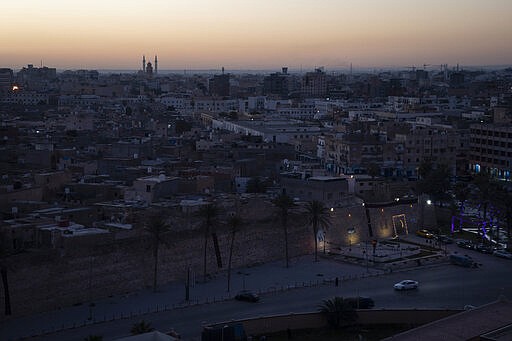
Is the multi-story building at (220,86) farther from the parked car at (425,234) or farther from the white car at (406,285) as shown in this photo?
the white car at (406,285)

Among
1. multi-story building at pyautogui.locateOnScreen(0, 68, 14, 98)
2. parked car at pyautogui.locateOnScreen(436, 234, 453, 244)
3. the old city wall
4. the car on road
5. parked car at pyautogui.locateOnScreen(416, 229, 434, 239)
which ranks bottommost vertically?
parked car at pyautogui.locateOnScreen(416, 229, 434, 239)

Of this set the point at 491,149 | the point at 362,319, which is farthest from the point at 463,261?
the point at 491,149

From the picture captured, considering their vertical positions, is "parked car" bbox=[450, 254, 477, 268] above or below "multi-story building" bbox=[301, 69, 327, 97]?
below

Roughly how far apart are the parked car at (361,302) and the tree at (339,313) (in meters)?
0.34

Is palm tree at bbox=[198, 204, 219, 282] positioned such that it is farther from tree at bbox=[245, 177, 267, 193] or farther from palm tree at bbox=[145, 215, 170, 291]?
tree at bbox=[245, 177, 267, 193]

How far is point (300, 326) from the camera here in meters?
12.6

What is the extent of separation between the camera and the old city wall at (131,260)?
42.4 feet

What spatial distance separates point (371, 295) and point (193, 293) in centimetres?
301

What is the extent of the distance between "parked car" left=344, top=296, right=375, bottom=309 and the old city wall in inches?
125

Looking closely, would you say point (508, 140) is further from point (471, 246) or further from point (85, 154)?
point (85, 154)

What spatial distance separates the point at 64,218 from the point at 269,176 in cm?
895

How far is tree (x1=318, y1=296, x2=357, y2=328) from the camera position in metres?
12.6

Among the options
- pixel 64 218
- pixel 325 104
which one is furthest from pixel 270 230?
pixel 325 104

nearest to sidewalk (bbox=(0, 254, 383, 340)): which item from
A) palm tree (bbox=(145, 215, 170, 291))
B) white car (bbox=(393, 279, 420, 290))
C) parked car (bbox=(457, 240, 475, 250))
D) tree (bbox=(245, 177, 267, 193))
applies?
palm tree (bbox=(145, 215, 170, 291))
